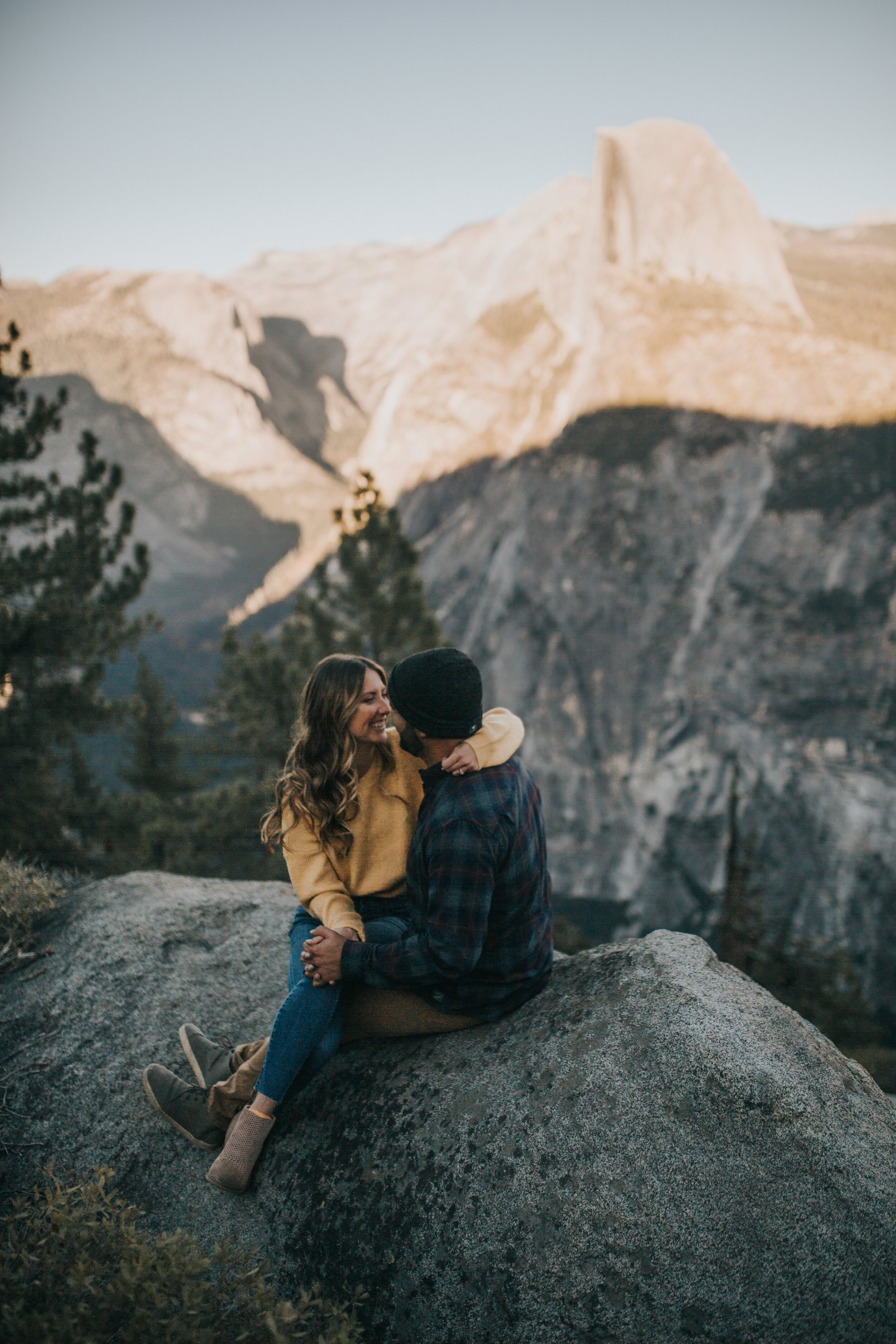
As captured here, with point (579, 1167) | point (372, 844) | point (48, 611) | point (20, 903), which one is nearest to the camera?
point (579, 1167)

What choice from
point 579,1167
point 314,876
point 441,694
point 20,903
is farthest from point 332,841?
point 20,903

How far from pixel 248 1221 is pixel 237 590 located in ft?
296

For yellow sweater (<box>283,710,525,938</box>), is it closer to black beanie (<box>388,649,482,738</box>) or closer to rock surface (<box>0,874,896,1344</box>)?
black beanie (<box>388,649,482,738</box>)

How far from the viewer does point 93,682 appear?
11.1 meters

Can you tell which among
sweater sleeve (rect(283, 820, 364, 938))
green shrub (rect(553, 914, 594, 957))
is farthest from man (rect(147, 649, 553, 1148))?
green shrub (rect(553, 914, 594, 957))

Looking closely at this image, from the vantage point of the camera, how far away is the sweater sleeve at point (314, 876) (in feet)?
9.94

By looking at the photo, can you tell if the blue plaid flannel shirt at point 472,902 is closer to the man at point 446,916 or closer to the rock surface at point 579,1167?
the man at point 446,916

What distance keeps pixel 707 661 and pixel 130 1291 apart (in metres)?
35.2

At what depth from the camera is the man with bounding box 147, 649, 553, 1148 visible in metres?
2.65

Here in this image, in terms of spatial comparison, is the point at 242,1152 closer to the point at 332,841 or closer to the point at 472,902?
the point at 332,841

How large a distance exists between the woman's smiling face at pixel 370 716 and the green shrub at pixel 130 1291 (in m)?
1.95

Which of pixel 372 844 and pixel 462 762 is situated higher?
pixel 462 762

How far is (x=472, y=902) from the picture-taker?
2.63 m

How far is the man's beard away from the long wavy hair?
0.85 ft
